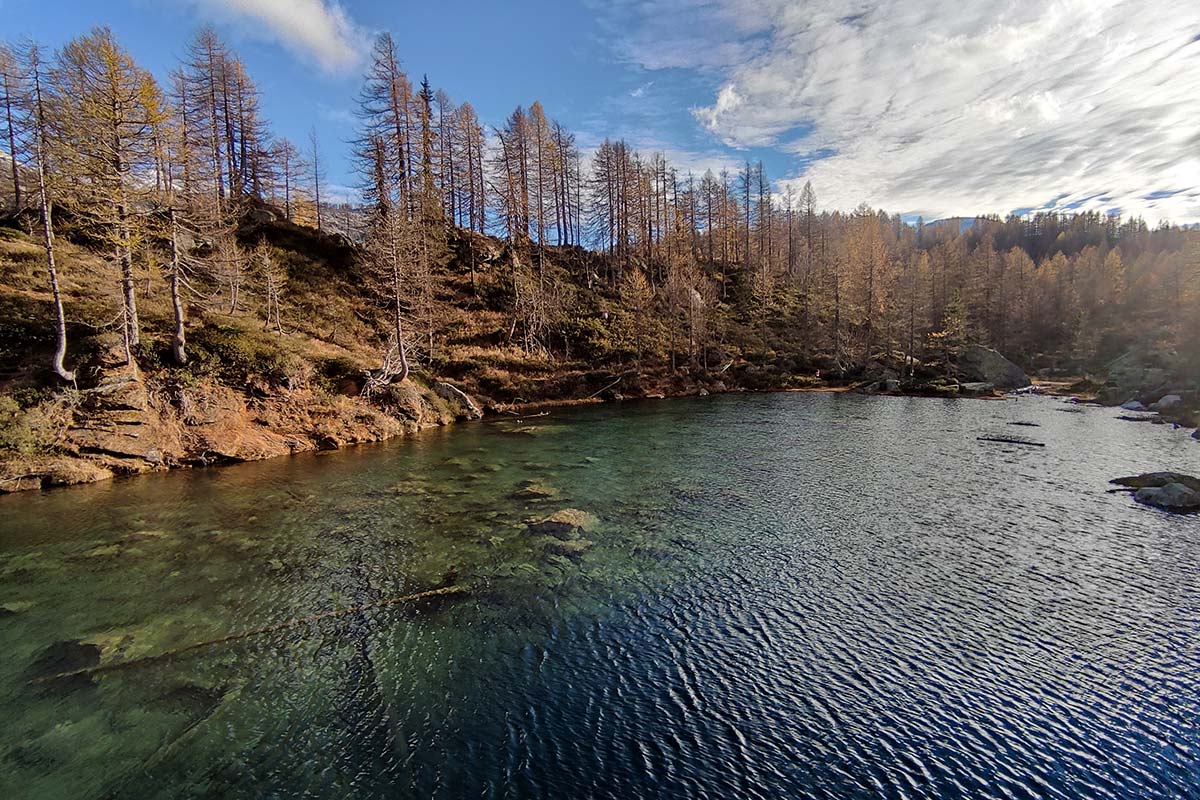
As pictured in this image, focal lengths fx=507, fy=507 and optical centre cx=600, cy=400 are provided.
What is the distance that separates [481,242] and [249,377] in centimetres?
4396

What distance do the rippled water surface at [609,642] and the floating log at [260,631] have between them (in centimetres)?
23

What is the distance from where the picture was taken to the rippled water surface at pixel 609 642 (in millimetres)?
7656

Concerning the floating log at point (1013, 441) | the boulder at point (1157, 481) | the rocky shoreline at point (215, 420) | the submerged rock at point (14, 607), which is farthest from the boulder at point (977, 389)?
the submerged rock at point (14, 607)

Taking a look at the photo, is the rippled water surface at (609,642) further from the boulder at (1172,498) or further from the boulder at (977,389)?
the boulder at (977,389)

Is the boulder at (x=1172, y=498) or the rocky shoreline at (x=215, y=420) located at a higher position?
the rocky shoreline at (x=215, y=420)

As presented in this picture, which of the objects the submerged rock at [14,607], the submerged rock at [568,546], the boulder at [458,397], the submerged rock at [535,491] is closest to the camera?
the submerged rock at [14,607]

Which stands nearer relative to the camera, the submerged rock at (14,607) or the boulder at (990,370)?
the submerged rock at (14,607)

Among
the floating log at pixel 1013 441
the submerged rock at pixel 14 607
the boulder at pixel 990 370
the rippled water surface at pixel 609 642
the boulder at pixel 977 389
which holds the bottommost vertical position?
the rippled water surface at pixel 609 642

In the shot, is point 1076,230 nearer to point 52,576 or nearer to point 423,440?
point 423,440

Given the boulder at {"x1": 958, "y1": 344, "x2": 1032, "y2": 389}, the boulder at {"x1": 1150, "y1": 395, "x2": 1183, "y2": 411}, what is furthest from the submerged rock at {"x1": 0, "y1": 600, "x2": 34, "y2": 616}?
the boulder at {"x1": 958, "y1": 344, "x2": 1032, "y2": 389}

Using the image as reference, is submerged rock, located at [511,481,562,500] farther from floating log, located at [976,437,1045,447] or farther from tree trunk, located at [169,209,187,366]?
floating log, located at [976,437,1045,447]

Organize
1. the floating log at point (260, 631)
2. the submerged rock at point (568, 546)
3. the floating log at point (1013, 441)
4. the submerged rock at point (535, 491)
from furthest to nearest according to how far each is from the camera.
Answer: the floating log at point (1013, 441), the submerged rock at point (535, 491), the submerged rock at point (568, 546), the floating log at point (260, 631)

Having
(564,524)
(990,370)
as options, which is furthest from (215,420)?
(990,370)

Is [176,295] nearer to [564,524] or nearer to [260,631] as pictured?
[260,631]
